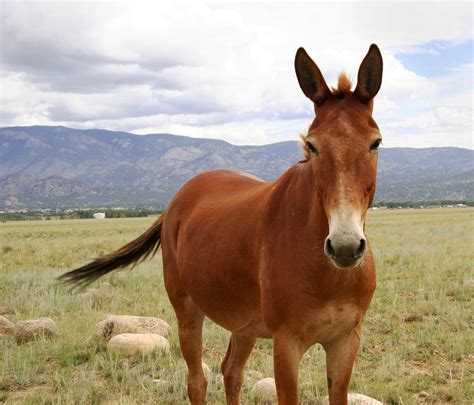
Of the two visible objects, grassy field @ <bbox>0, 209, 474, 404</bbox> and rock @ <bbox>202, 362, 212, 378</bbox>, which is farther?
rock @ <bbox>202, 362, 212, 378</bbox>

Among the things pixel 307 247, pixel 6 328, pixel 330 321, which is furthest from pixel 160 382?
pixel 6 328

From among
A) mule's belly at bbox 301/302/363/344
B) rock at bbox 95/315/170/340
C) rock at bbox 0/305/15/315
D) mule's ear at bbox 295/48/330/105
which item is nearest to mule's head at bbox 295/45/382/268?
mule's ear at bbox 295/48/330/105

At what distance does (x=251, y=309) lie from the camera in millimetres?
3830

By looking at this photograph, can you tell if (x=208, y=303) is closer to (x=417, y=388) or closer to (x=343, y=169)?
(x=343, y=169)

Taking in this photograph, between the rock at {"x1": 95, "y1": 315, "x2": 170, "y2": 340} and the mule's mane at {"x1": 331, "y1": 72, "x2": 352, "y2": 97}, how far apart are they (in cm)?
501

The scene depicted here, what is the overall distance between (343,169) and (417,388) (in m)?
3.57

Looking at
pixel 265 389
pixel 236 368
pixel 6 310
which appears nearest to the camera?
pixel 236 368

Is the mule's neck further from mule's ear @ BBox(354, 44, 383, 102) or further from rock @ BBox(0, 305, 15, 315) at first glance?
rock @ BBox(0, 305, 15, 315)

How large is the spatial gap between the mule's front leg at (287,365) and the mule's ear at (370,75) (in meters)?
1.58

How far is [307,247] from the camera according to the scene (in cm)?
318

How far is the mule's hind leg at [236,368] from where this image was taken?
478 centimetres

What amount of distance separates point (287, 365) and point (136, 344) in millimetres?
3672

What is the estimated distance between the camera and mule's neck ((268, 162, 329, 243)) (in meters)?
3.11

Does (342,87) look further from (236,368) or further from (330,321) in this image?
(236,368)
